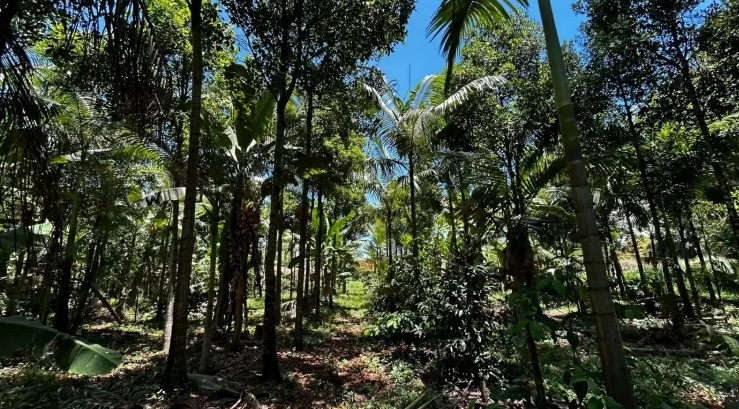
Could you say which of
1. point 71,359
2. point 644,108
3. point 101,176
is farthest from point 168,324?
point 644,108

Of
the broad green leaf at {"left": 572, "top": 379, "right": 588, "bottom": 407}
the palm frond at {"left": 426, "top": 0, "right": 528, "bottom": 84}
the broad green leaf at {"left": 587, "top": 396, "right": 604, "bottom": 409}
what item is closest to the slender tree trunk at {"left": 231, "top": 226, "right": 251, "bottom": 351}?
the palm frond at {"left": 426, "top": 0, "right": 528, "bottom": 84}

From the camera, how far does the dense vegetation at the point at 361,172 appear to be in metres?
3.12

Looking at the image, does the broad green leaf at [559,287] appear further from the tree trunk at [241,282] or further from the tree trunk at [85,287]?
the tree trunk at [85,287]

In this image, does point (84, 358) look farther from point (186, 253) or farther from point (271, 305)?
point (271, 305)

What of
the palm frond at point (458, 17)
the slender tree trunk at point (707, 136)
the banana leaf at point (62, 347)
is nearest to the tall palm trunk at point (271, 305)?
the banana leaf at point (62, 347)

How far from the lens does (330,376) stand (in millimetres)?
6645

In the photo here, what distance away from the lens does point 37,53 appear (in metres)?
7.89

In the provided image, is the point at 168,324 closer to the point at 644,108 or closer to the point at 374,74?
the point at 374,74

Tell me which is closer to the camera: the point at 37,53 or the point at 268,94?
the point at 268,94

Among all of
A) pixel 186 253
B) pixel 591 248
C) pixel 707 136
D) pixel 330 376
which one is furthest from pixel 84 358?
pixel 707 136

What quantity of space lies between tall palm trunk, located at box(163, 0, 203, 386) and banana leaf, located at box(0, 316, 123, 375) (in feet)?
4.43

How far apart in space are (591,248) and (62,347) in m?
4.96

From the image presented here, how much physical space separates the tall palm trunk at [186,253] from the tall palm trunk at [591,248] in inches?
195

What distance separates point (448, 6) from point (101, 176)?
8.96 m
